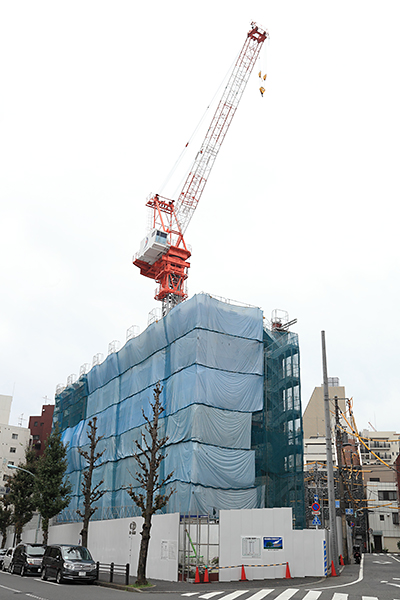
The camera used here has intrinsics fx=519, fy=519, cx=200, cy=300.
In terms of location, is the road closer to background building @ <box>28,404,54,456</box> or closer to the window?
the window

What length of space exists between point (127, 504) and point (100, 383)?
13319 millimetres

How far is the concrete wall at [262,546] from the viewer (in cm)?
2144

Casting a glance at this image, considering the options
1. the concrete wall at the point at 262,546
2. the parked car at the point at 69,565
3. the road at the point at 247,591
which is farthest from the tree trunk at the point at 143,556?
the concrete wall at the point at 262,546

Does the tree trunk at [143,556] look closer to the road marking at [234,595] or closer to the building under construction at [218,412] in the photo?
the road marking at [234,595]

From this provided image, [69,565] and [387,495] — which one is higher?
[387,495]

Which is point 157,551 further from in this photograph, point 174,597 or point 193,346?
point 193,346

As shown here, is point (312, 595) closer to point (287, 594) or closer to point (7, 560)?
point (287, 594)

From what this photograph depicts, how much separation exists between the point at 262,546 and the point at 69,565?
8.01 m

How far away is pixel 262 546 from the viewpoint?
72.6 ft

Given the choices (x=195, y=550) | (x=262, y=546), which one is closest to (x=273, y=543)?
(x=262, y=546)

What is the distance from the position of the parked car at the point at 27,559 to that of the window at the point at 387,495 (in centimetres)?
A: 6343

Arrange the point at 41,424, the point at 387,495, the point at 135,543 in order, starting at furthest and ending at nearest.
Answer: the point at 41,424, the point at 387,495, the point at 135,543

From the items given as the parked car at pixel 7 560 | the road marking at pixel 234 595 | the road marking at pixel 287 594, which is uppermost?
the road marking at pixel 287 594

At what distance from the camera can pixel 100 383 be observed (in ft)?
157
